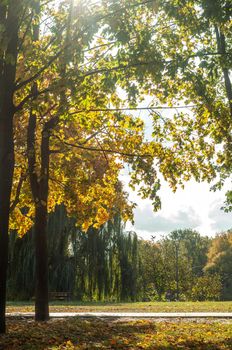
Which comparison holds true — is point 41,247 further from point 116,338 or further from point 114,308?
point 114,308

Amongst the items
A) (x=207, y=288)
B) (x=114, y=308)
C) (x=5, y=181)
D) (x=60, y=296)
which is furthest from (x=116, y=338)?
(x=207, y=288)

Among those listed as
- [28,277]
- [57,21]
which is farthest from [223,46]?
[28,277]

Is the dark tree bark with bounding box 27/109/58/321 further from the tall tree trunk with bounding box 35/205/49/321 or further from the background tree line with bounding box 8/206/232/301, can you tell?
the background tree line with bounding box 8/206/232/301

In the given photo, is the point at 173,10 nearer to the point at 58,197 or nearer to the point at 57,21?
the point at 57,21

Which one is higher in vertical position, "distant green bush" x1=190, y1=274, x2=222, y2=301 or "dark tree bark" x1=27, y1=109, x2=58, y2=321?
"dark tree bark" x1=27, y1=109, x2=58, y2=321

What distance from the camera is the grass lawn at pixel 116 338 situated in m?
8.43

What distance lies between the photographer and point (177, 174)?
15.7 meters

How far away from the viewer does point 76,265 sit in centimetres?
2942

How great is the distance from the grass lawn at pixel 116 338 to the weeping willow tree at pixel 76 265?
1728cm

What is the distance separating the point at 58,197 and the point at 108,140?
3306 millimetres

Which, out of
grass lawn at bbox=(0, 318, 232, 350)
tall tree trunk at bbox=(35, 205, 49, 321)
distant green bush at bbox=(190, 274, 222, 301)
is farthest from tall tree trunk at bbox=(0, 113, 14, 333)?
distant green bush at bbox=(190, 274, 222, 301)

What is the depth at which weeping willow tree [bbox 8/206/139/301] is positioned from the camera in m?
28.8

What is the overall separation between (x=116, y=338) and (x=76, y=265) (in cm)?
1995

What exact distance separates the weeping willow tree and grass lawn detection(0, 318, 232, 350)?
→ 17.3 meters
